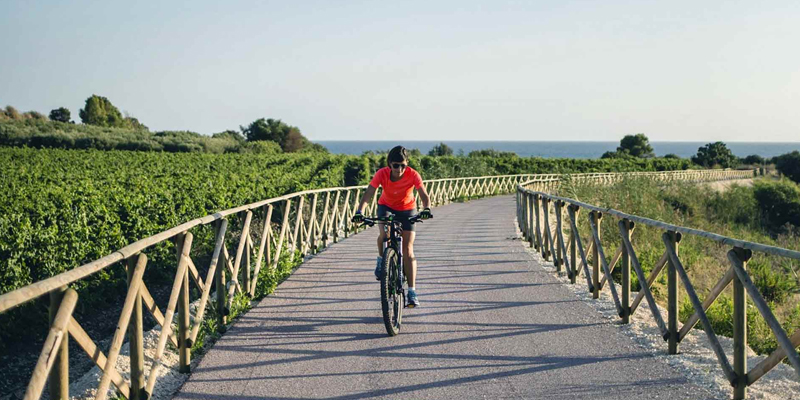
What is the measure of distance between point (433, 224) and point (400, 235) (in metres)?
12.7

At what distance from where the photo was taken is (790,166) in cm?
7194

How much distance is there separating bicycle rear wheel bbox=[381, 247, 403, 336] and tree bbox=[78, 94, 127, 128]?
96278 millimetres

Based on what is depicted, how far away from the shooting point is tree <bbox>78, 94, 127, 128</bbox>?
9703cm

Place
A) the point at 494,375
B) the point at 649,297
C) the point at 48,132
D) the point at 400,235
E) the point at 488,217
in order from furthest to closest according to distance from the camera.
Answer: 1. the point at 48,132
2. the point at 488,217
3. the point at 400,235
4. the point at 649,297
5. the point at 494,375

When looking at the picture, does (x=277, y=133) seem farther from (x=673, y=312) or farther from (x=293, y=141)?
(x=673, y=312)

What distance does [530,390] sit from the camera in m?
5.35

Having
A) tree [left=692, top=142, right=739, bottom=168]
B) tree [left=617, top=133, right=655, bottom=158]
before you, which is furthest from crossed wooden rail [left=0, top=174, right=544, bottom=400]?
tree [left=617, top=133, right=655, bottom=158]

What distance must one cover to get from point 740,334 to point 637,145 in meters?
99.0

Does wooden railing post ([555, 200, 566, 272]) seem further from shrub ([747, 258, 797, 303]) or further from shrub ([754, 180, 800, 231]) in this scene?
shrub ([754, 180, 800, 231])

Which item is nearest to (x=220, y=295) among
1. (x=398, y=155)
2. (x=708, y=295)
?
(x=398, y=155)

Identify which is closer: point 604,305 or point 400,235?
point 400,235

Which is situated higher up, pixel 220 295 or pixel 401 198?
pixel 401 198

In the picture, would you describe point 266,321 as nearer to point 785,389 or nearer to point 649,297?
point 649,297

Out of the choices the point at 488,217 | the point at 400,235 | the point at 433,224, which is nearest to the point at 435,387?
the point at 400,235
